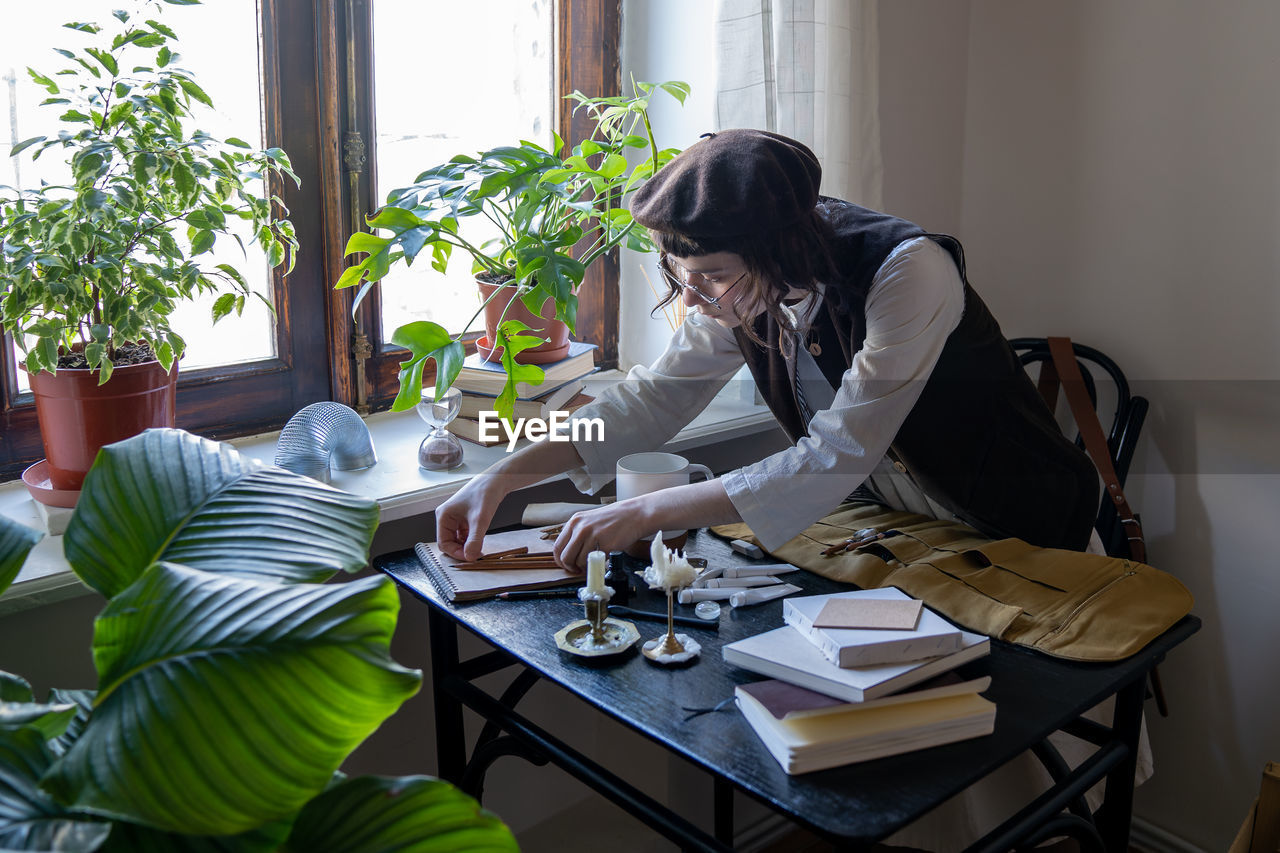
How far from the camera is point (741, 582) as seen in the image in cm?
126

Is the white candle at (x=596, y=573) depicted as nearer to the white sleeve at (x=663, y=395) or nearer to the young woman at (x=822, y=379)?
the young woman at (x=822, y=379)

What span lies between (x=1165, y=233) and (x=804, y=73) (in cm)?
72

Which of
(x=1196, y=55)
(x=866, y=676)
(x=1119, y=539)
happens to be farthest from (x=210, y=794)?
(x=1196, y=55)

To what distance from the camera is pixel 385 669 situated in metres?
0.64

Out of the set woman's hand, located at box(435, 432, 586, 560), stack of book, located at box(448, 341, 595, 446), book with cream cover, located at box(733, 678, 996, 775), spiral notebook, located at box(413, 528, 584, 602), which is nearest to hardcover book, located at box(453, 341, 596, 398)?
stack of book, located at box(448, 341, 595, 446)

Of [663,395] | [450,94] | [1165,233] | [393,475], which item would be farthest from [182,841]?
[1165,233]

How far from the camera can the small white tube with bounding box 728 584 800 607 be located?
1.20 meters

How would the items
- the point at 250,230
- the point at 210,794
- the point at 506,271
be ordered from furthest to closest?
1. the point at 506,271
2. the point at 250,230
3. the point at 210,794

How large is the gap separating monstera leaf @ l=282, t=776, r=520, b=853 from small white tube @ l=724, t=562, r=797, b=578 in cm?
64

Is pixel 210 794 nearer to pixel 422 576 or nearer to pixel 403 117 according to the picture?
pixel 422 576

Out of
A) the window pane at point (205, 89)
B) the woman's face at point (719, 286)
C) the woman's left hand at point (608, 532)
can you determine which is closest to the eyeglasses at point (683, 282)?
the woman's face at point (719, 286)

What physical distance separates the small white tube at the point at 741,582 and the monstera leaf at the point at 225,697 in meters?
0.64

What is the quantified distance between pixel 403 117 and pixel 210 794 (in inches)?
54.1

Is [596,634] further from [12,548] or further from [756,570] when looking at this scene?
[12,548]
